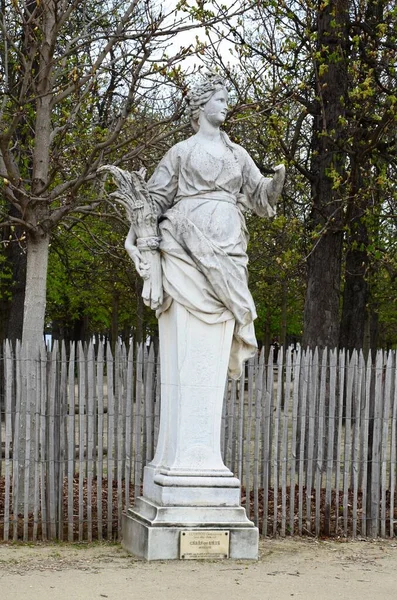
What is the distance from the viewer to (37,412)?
9438 millimetres

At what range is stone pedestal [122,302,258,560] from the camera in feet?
26.7

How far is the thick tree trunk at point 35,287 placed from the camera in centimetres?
1048

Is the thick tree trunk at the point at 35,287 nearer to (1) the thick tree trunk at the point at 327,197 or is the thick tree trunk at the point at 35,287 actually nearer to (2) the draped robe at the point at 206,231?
(2) the draped robe at the point at 206,231

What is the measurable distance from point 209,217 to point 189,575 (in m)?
2.74

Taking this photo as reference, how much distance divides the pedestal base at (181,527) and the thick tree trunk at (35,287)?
2793 millimetres

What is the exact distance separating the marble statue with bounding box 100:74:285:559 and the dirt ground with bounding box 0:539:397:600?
12.1 inches

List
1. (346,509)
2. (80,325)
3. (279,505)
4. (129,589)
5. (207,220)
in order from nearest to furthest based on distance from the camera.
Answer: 1. (129,589)
2. (207,220)
3. (346,509)
4. (279,505)
5. (80,325)

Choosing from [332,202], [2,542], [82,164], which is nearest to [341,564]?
[2,542]

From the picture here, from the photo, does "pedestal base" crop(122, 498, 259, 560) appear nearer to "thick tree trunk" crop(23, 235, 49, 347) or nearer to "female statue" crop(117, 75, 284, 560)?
"female statue" crop(117, 75, 284, 560)

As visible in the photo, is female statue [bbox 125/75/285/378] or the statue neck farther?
the statue neck

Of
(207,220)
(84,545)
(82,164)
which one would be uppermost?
(82,164)

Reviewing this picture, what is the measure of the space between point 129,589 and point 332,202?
6356 mm

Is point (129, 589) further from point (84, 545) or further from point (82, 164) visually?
point (82, 164)

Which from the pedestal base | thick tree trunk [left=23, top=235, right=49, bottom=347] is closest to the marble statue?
the pedestal base
